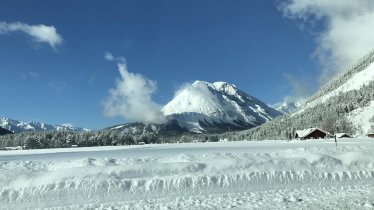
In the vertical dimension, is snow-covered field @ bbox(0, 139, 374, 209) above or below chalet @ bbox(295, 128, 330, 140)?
below

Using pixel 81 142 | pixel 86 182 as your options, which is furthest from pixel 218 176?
pixel 81 142

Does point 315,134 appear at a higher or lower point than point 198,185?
higher

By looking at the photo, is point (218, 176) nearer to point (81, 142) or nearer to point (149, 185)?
point (149, 185)

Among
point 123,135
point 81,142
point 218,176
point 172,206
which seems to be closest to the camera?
point 172,206

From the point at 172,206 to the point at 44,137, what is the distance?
17055cm

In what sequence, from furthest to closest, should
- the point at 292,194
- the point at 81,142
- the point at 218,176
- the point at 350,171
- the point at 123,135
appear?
the point at 123,135 → the point at 81,142 → the point at 350,171 → the point at 218,176 → the point at 292,194

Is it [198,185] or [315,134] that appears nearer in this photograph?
[198,185]

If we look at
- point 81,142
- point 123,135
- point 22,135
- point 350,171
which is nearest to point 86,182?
point 350,171

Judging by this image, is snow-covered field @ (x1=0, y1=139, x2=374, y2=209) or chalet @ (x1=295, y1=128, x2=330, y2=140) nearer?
snow-covered field @ (x1=0, y1=139, x2=374, y2=209)

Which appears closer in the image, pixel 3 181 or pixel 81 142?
pixel 3 181

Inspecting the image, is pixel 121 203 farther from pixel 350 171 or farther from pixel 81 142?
pixel 81 142

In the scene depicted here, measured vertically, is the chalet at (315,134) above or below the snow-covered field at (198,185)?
above

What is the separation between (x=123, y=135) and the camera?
18588 centimetres

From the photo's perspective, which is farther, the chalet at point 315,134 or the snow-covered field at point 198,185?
the chalet at point 315,134
